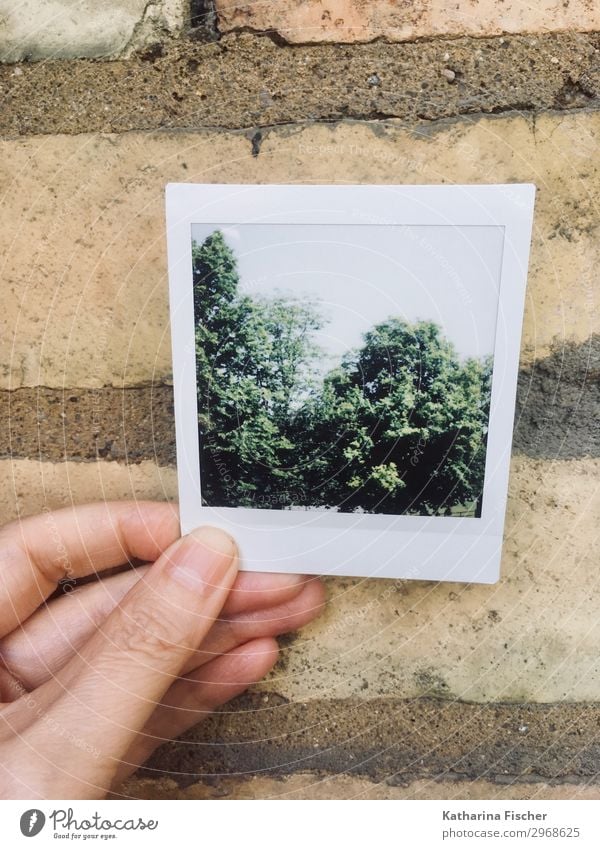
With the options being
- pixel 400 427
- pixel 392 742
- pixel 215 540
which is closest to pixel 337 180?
pixel 400 427

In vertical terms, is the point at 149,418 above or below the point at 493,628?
above

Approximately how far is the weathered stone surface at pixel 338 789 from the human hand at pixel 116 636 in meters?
0.04

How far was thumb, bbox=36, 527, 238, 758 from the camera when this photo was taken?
1.44ft

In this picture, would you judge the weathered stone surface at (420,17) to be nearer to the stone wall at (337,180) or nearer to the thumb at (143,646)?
the stone wall at (337,180)

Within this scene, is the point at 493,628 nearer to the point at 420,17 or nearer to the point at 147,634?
the point at 147,634

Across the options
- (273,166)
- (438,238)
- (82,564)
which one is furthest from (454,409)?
(82,564)

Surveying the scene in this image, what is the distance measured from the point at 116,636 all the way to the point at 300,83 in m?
0.45

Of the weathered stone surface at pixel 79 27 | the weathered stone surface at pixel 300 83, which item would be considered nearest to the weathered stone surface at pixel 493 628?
the weathered stone surface at pixel 300 83

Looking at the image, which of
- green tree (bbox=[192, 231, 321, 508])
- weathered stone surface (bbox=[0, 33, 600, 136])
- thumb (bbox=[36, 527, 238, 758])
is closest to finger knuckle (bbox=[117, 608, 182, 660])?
thumb (bbox=[36, 527, 238, 758])

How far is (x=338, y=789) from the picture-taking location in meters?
0.53

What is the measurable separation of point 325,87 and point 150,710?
497mm
